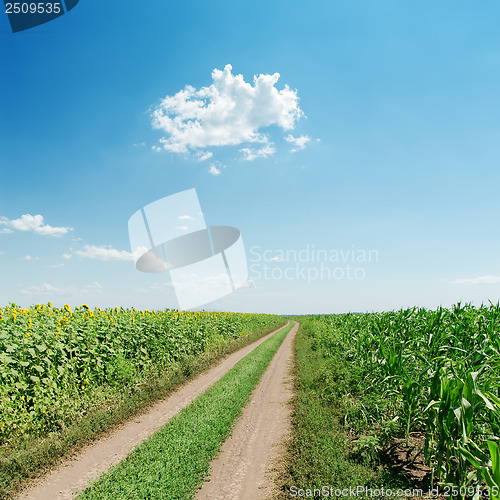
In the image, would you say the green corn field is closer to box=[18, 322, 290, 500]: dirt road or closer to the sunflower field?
box=[18, 322, 290, 500]: dirt road

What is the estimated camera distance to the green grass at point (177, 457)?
4.77 meters

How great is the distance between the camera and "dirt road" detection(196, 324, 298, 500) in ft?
16.5

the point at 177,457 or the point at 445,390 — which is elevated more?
the point at 445,390

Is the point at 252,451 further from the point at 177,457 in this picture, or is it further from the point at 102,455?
the point at 102,455

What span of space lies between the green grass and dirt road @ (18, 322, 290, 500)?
394mm

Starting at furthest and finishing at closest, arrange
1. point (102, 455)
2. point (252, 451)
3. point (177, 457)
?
point (252, 451)
point (102, 455)
point (177, 457)

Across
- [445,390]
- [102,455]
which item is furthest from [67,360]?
[445,390]

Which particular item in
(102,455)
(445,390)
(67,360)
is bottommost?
(102,455)

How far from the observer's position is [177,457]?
5641 millimetres

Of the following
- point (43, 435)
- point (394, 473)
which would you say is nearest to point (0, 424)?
point (43, 435)

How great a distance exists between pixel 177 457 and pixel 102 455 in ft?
5.57

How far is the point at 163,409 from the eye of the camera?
28.8 feet

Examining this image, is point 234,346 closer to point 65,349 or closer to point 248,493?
point 65,349

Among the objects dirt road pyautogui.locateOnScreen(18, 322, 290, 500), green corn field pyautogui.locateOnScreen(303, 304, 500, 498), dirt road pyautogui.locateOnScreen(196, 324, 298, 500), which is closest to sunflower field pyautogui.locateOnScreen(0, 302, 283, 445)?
dirt road pyautogui.locateOnScreen(18, 322, 290, 500)
